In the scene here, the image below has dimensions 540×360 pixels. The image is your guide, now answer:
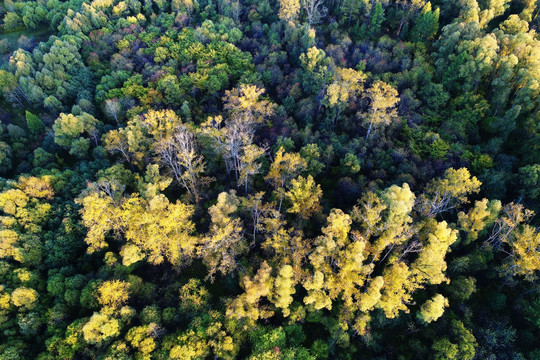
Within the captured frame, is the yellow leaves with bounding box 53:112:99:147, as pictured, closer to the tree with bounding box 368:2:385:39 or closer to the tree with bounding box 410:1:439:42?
the tree with bounding box 368:2:385:39

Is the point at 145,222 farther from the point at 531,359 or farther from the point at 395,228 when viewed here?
the point at 531,359

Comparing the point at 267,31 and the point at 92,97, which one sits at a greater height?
the point at 267,31

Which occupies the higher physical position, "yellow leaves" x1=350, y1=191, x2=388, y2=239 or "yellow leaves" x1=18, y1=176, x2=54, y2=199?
"yellow leaves" x1=350, y1=191, x2=388, y2=239

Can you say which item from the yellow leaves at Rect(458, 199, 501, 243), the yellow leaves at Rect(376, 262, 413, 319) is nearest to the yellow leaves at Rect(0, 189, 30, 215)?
the yellow leaves at Rect(376, 262, 413, 319)

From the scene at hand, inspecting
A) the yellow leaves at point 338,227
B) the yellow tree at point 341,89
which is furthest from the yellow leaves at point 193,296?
the yellow tree at point 341,89

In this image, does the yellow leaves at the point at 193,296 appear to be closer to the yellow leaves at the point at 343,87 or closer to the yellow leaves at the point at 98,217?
the yellow leaves at the point at 98,217

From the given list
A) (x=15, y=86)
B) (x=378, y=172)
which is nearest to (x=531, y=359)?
(x=378, y=172)

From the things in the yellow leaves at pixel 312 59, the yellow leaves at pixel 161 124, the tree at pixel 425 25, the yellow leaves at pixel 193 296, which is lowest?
the yellow leaves at pixel 193 296
